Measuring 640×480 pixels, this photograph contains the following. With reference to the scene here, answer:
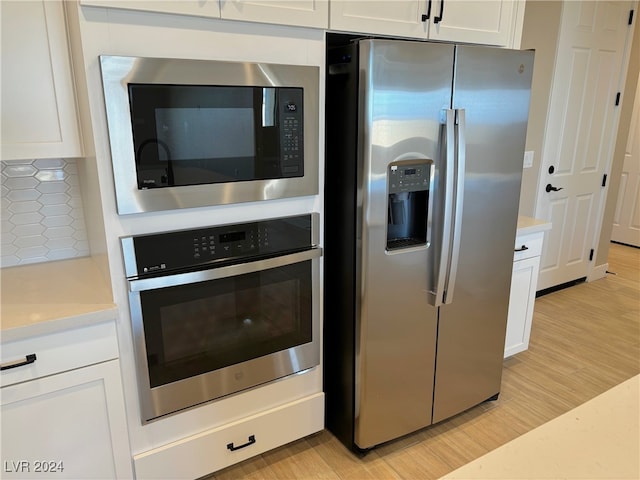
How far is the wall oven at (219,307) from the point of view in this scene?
158cm

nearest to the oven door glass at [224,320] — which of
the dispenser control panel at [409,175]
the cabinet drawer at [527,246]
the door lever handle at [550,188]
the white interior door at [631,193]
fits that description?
the dispenser control panel at [409,175]

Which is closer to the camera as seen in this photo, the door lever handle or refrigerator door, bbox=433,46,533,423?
refrigerator door, bbox=433,46,533,423

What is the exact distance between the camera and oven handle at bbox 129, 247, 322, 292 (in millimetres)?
1544

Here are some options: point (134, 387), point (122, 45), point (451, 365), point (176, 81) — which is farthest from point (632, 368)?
point (122, 45)

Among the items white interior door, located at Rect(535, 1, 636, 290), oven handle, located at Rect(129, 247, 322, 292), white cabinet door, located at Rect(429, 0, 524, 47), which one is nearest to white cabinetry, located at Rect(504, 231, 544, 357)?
white cabinet door, located at Rect(429, 0, 524, 47)

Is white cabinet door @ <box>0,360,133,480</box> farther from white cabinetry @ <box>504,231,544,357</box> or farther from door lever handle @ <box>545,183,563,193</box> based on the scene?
door lever handle @ <box>545,183,563,193</box>

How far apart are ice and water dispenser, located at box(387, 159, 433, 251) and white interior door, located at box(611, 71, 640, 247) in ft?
13.8

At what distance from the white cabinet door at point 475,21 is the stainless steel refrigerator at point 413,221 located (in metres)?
0.18

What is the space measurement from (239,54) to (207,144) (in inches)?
12.7

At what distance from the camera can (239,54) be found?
1572 mm

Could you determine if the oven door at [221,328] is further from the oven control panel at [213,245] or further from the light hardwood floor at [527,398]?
the light hardwood floor at [527,398]

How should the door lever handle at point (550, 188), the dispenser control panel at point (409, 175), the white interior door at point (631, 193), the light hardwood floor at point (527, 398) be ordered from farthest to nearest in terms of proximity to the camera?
the white interior door at point (631, 193), the door lever handle at point (550, 188), the light hardwood floor at point (527, 398), the dispenser control panel at point (409, 175)

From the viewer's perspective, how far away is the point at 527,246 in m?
2.60

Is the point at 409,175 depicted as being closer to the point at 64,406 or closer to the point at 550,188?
the point at 64,406
